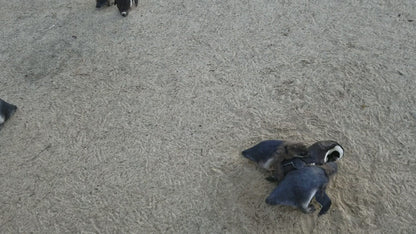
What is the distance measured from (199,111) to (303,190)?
54.6 inches

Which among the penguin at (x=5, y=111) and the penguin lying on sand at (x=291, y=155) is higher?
the penguin lying on sand at (x=291, y=155)

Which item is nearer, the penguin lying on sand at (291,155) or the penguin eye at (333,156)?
the penguin lying on sand at (291,155)

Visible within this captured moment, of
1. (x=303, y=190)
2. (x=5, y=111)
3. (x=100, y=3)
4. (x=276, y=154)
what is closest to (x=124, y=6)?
(x=100, y=3)

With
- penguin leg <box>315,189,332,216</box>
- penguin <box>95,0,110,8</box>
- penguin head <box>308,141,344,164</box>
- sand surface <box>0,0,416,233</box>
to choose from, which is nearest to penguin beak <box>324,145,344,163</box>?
penguin head <box>308,141,344,164</box>

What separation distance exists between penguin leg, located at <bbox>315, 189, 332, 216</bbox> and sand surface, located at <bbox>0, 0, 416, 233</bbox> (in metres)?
0.08

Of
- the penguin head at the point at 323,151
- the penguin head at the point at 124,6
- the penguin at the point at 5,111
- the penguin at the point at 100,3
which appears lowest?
the penguin at the point at 5,111

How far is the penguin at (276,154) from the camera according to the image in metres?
2.86

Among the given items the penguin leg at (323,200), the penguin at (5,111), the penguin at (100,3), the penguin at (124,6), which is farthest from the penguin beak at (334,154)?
the penguin at (100,3)

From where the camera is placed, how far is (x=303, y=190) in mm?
2592

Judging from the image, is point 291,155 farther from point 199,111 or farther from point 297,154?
point 199,111

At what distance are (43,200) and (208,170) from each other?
1.31 metres

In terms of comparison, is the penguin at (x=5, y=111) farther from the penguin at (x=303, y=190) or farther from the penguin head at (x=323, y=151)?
the penguin head at (x=323, y=151)

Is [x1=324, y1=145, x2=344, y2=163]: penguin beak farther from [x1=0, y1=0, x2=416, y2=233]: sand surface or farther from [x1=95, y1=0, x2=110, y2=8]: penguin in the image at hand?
[x1=95, y1=0, x2=110, y2=8]: penguin

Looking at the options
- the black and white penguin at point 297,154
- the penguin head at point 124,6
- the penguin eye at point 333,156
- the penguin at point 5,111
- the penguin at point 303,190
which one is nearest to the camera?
the penguin at point 303,190
